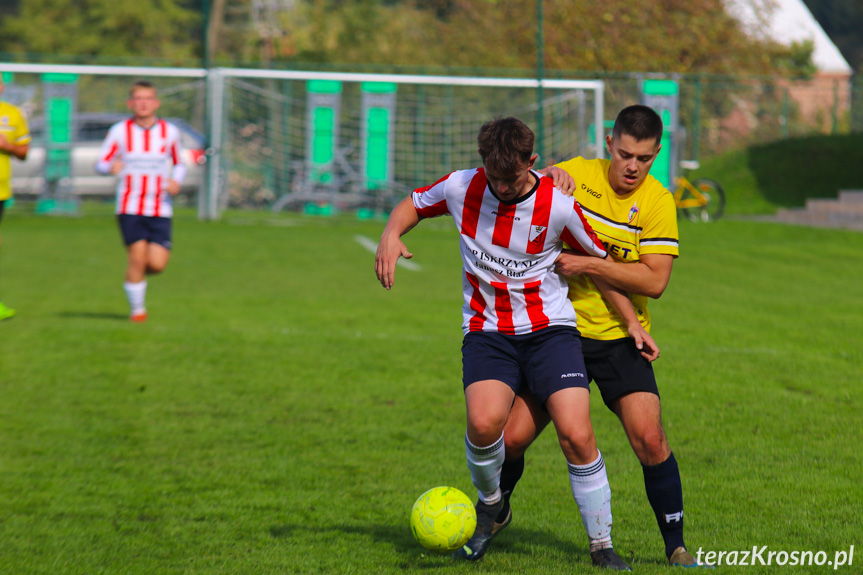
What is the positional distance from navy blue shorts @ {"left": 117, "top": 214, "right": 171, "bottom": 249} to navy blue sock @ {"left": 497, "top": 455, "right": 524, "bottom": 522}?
602cm

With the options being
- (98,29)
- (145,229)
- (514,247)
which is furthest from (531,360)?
(98,29)

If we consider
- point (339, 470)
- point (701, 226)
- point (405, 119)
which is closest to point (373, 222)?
point (405, 119)

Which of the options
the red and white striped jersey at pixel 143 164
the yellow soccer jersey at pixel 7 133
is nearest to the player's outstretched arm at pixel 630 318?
the red and white striped jersey at pixel 143 164

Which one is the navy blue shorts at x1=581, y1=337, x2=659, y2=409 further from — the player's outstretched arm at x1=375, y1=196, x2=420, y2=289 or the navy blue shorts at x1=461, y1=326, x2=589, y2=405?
the player's outstretched arm at x1=375, y1=196, x2=420, y2=289

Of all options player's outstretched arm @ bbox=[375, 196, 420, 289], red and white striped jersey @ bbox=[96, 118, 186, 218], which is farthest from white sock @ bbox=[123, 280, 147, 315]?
player's outstretched arm @ bbox=[375, 196, 420, 289]

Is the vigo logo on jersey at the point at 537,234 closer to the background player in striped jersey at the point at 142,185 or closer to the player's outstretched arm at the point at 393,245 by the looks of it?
the player's outstretched arm at the point at 393,245

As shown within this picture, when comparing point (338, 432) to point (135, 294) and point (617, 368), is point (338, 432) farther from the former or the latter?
point (135, 294)

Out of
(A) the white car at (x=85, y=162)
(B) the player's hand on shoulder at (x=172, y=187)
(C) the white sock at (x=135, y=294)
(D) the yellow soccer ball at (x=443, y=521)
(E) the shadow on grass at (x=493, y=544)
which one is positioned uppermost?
(A) the white car at (x=85, y=162)

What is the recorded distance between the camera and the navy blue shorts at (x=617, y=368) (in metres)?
3.81

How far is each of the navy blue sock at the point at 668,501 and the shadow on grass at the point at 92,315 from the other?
689 centimetres

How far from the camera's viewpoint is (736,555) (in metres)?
3.85

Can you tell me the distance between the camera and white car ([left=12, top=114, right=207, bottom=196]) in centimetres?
2139

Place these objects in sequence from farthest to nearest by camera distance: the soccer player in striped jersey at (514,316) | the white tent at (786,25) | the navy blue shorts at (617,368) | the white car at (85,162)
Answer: the white tent at (786,25)
the white car at (85,162)
the navy blue shorts at (617,368)
the soccer player in striped jersey at (514,316)

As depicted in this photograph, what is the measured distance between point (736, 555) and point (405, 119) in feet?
67.7
